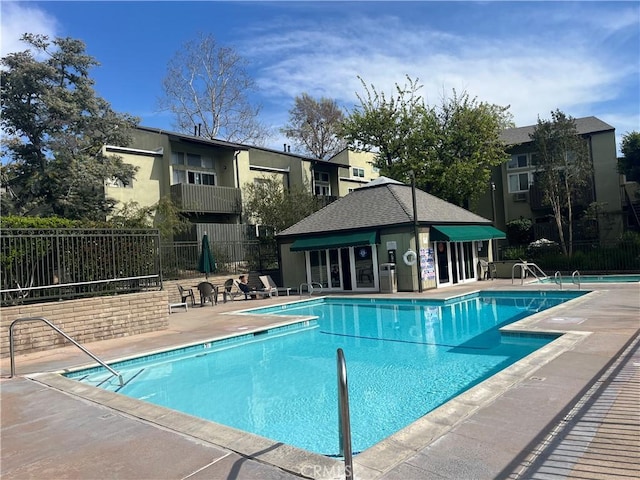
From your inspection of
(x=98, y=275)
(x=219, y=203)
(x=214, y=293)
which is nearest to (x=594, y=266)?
(x=214, y=293)

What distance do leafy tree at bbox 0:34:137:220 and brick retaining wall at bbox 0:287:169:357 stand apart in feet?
37.1

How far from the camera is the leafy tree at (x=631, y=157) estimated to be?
27328mm

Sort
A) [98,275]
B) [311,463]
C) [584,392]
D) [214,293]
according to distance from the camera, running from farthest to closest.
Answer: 1. [214,293]
2. [98,275]
3. [584,392]
4. [311,463]

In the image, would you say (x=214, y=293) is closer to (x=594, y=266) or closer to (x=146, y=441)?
(x=146, y=441)

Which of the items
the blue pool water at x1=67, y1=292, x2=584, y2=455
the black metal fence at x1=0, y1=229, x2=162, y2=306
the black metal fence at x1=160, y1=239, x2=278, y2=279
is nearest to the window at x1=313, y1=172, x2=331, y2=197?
the black metal fence at x1=160, y1=239, x2=278, y2=279

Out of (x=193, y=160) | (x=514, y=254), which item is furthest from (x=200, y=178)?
(x=514, y=254)

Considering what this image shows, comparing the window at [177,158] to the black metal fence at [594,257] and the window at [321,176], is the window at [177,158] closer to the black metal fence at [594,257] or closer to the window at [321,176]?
the window at [321,176]

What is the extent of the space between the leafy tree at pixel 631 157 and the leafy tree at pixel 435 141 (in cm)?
702

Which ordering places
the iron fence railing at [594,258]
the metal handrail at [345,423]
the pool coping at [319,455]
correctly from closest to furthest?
the metal handrail at [345,423], the pool coping at [319,455], the iron fence railing at [594,258]

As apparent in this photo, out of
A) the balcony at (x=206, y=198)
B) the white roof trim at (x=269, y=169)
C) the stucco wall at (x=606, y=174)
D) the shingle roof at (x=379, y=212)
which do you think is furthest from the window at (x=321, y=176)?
the stucco wall at (x=606, y=174)

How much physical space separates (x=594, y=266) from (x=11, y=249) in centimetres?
2514

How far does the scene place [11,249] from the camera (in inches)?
404

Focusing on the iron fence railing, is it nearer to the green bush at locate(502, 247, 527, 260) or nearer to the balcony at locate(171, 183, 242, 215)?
the green bush at locate(502, 247, 527, 260)
